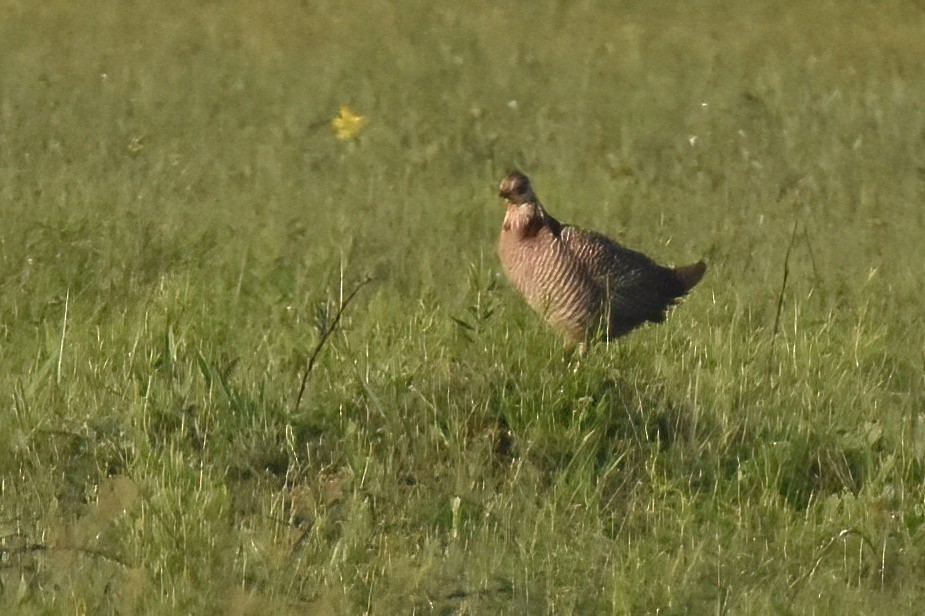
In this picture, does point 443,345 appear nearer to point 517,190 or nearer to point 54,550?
point 517,190

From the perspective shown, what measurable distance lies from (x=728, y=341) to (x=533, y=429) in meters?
1.18

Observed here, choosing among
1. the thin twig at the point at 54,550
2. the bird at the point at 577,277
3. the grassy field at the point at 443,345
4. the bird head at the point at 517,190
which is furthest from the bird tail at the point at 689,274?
the thin twig at the point at 54,550

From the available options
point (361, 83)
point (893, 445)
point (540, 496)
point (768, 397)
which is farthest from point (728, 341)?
point (361, 83)

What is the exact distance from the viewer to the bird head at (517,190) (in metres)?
5.75

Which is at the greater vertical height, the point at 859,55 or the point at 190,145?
the point at 859,55

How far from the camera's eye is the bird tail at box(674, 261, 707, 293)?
5.90 meters

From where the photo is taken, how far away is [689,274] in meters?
5.91

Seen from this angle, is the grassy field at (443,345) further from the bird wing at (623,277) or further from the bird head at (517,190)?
the bird head at (517,190)

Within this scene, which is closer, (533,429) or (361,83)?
(533,429)

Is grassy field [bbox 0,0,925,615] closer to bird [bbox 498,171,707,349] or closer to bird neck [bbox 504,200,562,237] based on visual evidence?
bird [bbox 498,171,707,349]

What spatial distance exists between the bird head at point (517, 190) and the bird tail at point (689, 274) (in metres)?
0.64

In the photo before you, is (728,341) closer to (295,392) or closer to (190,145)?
(295,392)

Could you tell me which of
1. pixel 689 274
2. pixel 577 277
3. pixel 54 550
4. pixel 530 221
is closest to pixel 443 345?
pixel 577 277

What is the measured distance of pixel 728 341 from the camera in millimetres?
5434
